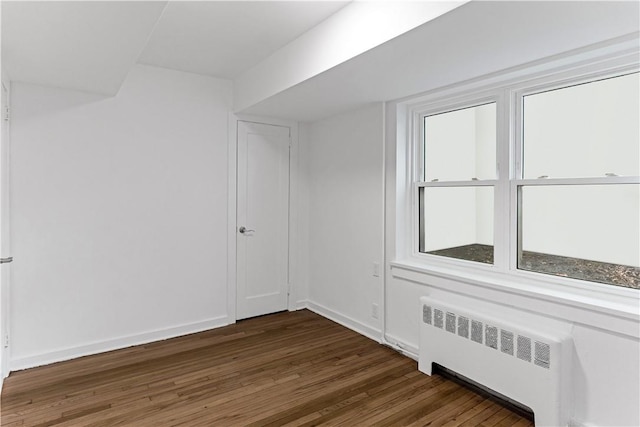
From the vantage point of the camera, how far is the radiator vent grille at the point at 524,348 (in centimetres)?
226

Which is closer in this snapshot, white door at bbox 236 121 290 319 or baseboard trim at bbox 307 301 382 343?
baseboard trim at bbox 307 301 382 343

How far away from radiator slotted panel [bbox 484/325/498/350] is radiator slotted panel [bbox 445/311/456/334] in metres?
0.24

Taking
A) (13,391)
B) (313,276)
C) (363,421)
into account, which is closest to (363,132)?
(313,276)

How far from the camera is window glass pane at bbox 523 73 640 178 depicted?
218 cm

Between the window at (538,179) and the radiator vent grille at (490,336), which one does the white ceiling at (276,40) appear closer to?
the window at (538,179)

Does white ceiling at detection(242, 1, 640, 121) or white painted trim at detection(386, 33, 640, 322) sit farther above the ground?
white ceiling at detection(242, 1, 640, 121)

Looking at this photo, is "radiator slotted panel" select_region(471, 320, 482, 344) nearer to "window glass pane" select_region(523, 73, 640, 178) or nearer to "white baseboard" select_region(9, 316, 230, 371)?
"window glass pane" select_region(523, 73, 640, 178)

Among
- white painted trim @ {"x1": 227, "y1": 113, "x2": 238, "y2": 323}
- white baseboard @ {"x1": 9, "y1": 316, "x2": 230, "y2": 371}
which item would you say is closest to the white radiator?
white painted trim @ {"x1": 227, "y1": 113, "x2": 238, "y2": 323}

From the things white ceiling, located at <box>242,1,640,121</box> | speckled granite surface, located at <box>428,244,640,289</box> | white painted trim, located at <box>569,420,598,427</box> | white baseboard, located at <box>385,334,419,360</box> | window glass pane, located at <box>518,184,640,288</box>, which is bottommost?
white painted trim, located at <box>569,420,598,427</box>

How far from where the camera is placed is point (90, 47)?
2.18 meters

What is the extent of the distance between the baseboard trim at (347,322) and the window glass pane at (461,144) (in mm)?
1528

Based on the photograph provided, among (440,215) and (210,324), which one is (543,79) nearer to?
(440,215)

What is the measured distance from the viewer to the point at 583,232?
7.86 ft

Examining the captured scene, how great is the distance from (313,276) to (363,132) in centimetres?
181
